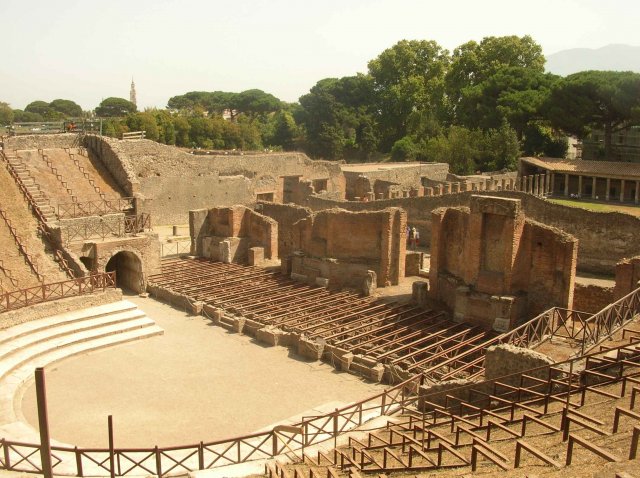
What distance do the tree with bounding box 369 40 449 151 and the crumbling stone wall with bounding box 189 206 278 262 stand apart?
37687 mm

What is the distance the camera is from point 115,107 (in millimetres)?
88250

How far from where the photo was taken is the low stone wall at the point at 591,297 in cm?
2169

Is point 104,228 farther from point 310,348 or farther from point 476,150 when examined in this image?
point 476,150

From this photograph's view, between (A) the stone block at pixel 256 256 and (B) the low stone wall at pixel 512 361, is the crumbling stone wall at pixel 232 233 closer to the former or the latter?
(A) the stone block at pixel 256 256

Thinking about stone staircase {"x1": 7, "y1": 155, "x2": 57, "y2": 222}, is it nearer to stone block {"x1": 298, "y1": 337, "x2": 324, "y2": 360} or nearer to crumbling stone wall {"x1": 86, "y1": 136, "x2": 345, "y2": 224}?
crumbling stone wall {"x1": 86, "y1": 136, "x2": 345, "y2": 224}

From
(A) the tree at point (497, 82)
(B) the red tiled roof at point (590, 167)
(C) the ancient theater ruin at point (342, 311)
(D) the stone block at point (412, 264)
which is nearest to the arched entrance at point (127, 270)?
(C) the ancient theater ruin at point (342, 311)

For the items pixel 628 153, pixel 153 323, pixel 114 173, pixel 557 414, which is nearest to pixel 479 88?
pixel 628 153

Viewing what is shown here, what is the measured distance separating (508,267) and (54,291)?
595 inches

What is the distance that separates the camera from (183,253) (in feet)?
108

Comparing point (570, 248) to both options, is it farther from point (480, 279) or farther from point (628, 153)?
point (628, 153)

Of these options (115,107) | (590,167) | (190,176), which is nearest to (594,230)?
(590,167)

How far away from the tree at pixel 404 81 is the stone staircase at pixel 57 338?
47.8 meters

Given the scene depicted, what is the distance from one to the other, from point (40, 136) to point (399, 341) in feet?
82.0

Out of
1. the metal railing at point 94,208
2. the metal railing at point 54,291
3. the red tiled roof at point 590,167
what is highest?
the red tiled roof at point 590,167
